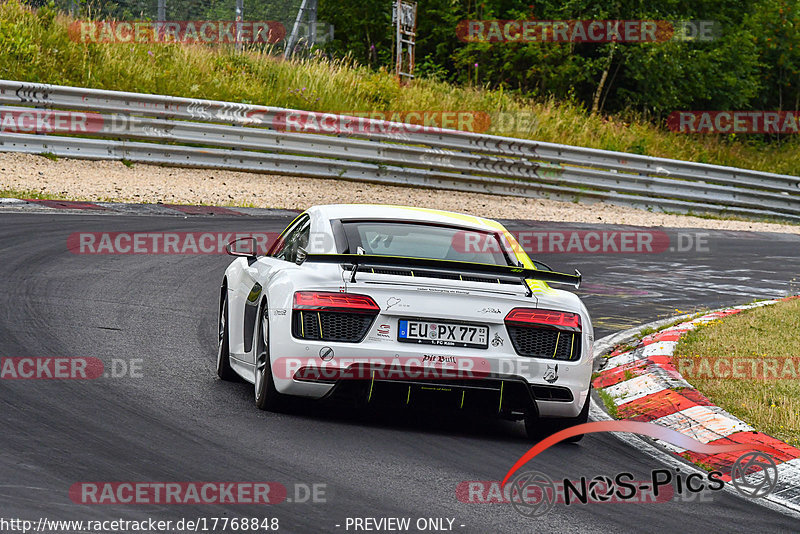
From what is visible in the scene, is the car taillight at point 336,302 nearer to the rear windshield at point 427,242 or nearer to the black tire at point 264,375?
the black tire at point 264,375

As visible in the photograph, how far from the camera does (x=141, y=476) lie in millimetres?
5066

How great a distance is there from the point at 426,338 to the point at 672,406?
7.02ft

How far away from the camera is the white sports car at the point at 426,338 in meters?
6.23

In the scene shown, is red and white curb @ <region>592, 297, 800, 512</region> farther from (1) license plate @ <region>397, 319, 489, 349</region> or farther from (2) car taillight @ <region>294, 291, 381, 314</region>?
(2) car taillight @ <region>294, 291, 381, 314</region>

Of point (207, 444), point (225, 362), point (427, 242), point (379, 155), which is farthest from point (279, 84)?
point (207, 444)

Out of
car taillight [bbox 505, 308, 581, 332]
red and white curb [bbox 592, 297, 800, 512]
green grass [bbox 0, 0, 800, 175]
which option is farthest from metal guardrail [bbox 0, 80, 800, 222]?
car taillight [bbox 505, 308, 581, 332]

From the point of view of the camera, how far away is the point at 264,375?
659 centimetres

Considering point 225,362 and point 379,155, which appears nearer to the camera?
point 225,362

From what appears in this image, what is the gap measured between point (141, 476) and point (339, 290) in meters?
1.66

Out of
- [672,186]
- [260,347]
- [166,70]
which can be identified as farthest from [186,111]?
[260,347]

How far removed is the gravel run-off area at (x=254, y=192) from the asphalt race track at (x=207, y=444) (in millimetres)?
6906

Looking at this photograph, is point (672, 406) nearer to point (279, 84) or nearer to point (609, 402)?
point (609, 402)

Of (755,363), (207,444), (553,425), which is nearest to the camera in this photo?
(207,444)

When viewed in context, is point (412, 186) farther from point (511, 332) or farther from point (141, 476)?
point (141, 476)
